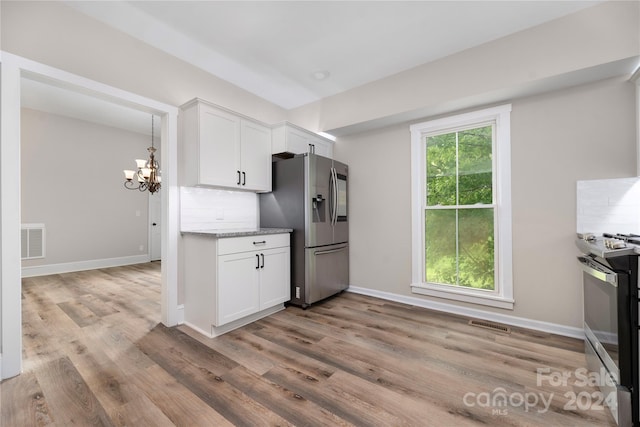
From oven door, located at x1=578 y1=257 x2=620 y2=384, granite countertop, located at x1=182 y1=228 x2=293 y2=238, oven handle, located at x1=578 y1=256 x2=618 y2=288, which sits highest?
granite countertop, located at x1=182 y1=228 x2=293 y2=238

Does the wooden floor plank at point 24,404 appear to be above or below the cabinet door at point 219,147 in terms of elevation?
below

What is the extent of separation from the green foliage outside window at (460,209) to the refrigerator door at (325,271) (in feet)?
3.60

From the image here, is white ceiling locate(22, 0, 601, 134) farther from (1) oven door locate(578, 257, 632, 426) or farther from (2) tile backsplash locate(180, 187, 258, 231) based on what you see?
(1) oven door locate(578, 257, 632, 426)

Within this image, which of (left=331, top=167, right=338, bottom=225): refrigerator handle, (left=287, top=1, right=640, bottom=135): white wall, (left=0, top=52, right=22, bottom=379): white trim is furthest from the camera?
(left=331, top=167, right=338, bottom=225): refrigerator handle

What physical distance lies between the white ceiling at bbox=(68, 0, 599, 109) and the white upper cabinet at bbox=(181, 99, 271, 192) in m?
0.59

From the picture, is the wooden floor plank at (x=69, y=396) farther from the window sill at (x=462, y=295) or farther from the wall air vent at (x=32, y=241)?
the wall air vent at (x=32, y=241)

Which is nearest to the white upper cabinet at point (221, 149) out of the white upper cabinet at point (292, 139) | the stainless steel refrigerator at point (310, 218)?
the white upper cabinet at point (292, 139)

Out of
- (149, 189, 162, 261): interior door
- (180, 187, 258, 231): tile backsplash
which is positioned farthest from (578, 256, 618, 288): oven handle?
(149, 189, 162, 261): interior door

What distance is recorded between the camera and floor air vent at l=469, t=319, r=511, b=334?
2619 millimetres

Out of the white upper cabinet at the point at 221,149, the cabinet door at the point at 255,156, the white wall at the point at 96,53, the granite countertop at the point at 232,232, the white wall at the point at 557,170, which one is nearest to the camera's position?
the white wall at the point at 96,53

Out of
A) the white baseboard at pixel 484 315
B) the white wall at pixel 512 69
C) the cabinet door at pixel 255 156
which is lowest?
the white baseboard at pixel 484 315

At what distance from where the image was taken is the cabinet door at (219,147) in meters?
2.75

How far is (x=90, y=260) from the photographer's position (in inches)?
223

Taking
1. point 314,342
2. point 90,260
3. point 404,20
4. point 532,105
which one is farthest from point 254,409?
point 90,260
